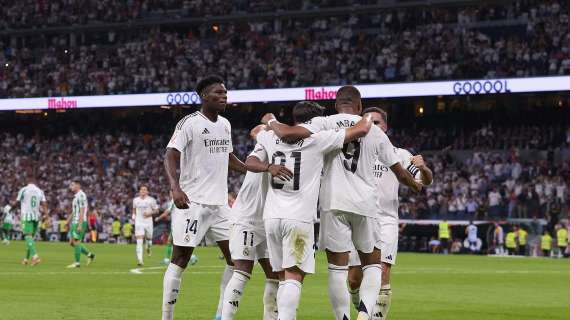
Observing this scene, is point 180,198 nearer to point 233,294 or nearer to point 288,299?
point 233,294

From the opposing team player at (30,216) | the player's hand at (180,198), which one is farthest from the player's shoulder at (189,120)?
the opposing team player at (30,216)

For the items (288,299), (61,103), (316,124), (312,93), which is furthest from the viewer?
(61,103)

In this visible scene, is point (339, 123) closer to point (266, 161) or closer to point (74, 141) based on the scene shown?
point (266, 161)

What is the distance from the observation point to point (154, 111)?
214 feet

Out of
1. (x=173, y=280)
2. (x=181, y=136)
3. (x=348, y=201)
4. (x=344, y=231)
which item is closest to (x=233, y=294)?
(x=173, y=280)

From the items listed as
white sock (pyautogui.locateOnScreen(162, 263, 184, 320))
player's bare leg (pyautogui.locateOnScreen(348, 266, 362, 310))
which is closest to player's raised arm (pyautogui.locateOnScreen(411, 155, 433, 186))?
player's bare leg (pyautogui.locateOnScreen(348, 266, 362, 310))

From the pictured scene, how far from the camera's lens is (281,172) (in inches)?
430

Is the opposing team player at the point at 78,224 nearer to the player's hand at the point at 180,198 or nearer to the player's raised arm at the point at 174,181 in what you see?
the player's raised arm at the point at 174,181

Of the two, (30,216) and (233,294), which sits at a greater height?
(30,216)

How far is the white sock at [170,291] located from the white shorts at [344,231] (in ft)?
5.96

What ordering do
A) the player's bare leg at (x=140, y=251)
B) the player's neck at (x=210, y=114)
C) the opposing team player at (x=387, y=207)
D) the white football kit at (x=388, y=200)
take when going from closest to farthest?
the player's neck at (x=210, y=114) → the opposing team player at (x=387, y=207) → the white football kit at (x=388, y=200) → the player's bare leg at (x=140, y=251)

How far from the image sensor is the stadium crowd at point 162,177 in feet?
155

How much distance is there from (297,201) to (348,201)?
0.71m

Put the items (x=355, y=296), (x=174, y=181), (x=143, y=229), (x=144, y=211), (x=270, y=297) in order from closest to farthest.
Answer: (x=174, y=181)
(x=270, y=297)
(x=355, y=296)
(x=143, y=229)
(x=144, y=211)
